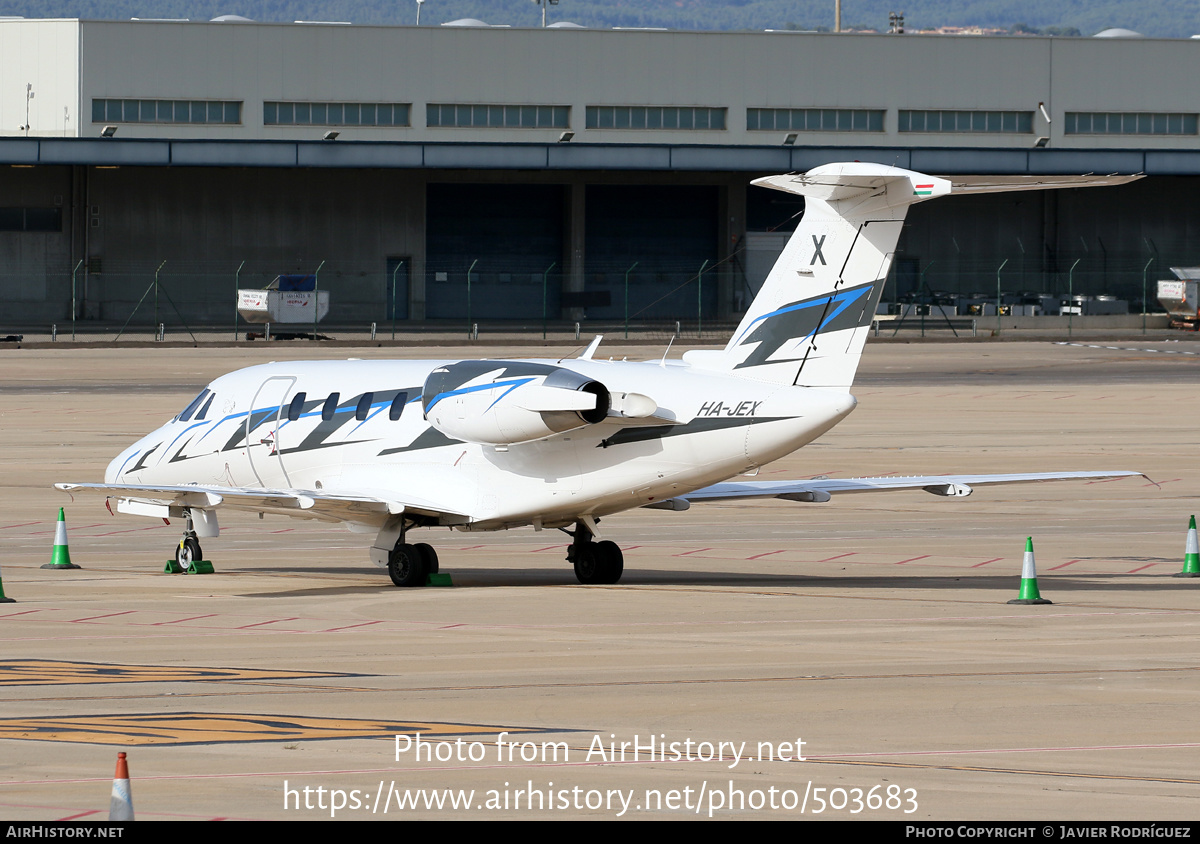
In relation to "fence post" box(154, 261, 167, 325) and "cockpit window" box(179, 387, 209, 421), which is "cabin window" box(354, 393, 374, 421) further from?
"fence post" box(154, 261, 167, 325)

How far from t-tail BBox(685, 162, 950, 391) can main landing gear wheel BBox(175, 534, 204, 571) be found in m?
8.41

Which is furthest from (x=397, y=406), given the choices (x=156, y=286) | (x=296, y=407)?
(x=156, y=286)

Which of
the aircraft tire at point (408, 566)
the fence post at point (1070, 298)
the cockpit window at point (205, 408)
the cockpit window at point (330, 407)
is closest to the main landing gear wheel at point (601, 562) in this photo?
the aircraft tire at point (408, 566)

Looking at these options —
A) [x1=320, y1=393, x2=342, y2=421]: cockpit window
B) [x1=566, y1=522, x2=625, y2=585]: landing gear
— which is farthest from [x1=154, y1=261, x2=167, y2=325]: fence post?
[x1=566, y1=522, x2=625, y2=585]: landing gear

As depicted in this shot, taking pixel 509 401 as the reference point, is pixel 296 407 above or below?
below

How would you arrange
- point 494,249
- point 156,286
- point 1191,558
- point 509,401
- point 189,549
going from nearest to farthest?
point 509,401 → point 1191,558 → point 189,549 → point 156,286 → point 494,249

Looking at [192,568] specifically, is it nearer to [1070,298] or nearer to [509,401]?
[509,401]

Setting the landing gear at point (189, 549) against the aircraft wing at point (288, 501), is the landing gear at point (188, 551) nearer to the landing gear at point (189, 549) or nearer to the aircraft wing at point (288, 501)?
the landing gear at point (189, 549)

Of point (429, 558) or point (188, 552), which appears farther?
point (188, 552)

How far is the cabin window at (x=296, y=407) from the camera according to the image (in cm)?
2392

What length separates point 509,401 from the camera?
20766mm

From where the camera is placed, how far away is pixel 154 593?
21.6 meters

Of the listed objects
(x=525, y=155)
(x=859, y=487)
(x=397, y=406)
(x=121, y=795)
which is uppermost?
(x=525, y=155)

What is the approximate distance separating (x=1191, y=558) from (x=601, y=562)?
7898 millimetres
